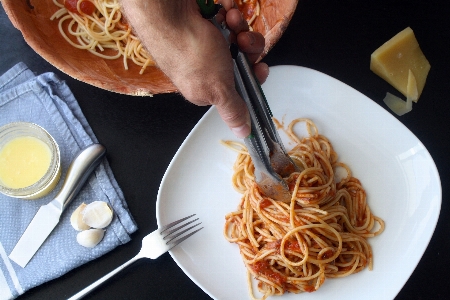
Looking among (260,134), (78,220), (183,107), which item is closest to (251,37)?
(260,134)

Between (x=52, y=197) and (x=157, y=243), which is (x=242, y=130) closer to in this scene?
(x=157, y=243)

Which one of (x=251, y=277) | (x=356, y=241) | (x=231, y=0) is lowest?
(x=251, y=277)

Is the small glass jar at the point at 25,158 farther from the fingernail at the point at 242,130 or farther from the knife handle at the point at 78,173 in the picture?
the fingernail at the point at 242,130

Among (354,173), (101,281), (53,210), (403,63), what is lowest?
(101,281)

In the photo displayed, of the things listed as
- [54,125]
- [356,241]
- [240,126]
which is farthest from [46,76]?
[356,241]

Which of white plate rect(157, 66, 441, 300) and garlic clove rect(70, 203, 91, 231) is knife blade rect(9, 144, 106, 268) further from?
white plate rect(157, 66, 441, 300)

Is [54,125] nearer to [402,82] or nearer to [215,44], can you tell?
[215,44]
